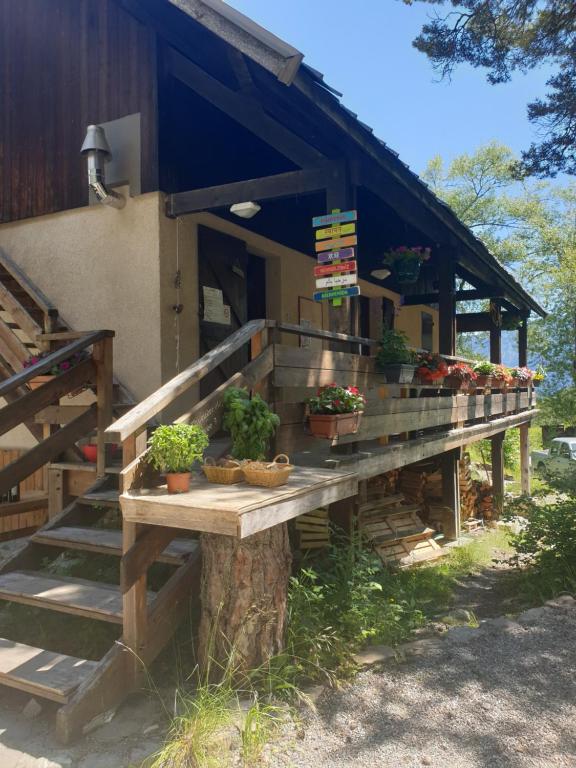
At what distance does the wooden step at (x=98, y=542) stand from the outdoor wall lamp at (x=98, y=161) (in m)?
3.49

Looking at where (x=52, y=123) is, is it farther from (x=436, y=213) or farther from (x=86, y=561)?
(x=86, y=561)

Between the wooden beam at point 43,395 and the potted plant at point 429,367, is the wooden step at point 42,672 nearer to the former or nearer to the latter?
the wooden beam at point 43,395

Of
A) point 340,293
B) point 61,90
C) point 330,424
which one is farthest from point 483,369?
point 61,90

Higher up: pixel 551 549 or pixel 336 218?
pixel 336 218

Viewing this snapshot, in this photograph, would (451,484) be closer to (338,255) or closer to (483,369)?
(483,369)

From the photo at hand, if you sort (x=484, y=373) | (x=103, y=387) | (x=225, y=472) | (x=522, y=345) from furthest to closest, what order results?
(x=522, y=345) < (x=484, y=373) < (x=103, y=387) < (x=225, y=472)

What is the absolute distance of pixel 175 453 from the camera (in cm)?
304

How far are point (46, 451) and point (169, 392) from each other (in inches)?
90.2

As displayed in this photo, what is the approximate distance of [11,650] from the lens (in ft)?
11.3

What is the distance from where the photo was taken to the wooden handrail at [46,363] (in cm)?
434

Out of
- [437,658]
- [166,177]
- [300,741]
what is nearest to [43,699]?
[300,741]

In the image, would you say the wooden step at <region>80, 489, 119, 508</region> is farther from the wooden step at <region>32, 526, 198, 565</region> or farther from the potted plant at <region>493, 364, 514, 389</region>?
the potted plant at <region>493, 364, 514, 389</region>

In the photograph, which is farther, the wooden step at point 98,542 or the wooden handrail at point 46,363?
the wooden handrail at point 46,363

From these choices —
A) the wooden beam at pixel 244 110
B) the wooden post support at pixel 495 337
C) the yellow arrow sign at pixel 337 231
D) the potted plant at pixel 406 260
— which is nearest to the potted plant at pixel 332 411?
the yellow arrow sign at pixel 337 231
